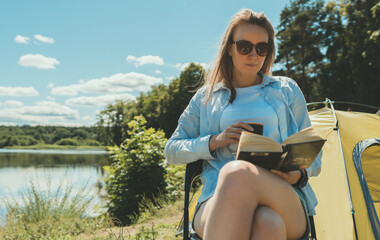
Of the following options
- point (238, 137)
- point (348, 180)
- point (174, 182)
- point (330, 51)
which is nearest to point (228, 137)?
point (238, 137)

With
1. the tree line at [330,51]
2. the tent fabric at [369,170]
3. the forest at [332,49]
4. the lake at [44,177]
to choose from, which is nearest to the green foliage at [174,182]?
the tree line at [330,51]

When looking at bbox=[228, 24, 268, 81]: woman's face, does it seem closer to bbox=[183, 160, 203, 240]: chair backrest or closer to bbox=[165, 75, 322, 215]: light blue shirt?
bbox=[165, 75, 322, 215]: light blue shirt

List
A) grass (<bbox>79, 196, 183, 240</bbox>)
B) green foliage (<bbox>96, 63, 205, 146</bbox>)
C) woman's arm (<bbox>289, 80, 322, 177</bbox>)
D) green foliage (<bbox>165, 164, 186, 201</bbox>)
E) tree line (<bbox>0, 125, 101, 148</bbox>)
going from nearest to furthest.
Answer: woman's arm (<bbox>289, 80, 322, 177</bbox>)
grass (<bbox>79, 196, 183, 240</bbox>)
green foliage (<bbox>165, 164, 186, 201</bbox>)
green foliage (<bbox>96, 63, 205, 146</bbox>)
tree line (<bbox>0, 125, 101, 148</bbox>)

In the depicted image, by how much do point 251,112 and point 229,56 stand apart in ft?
1.74

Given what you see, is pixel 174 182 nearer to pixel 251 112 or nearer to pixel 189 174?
pixel 189 174

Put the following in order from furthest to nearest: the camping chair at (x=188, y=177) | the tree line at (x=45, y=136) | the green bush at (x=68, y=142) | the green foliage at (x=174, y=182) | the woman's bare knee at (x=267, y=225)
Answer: the green bush at (x=68, y=142), the tree line at (x=45, y=136), the green foliage at (x=174, y=182), the camping chair at (x=188, y=177), the woman's bare knee at (x=267, y=225)

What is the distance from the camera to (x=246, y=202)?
1335 mm

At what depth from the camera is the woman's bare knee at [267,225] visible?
127 centimetres

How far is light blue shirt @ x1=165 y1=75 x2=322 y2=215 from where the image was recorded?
71.9 inches

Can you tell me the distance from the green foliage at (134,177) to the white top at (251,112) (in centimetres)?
458

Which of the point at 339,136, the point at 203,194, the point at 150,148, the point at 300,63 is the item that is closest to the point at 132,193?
the point at 150,148

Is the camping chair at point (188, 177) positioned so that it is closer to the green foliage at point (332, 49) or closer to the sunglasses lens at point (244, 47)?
the sunglasses lens at point (244, 47)

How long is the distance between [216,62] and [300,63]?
19.9m

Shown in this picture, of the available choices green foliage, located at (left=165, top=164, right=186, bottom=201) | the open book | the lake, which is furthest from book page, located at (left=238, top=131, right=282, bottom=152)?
green foliage, located at (left=165, top=164, right=186, bottom=201)
